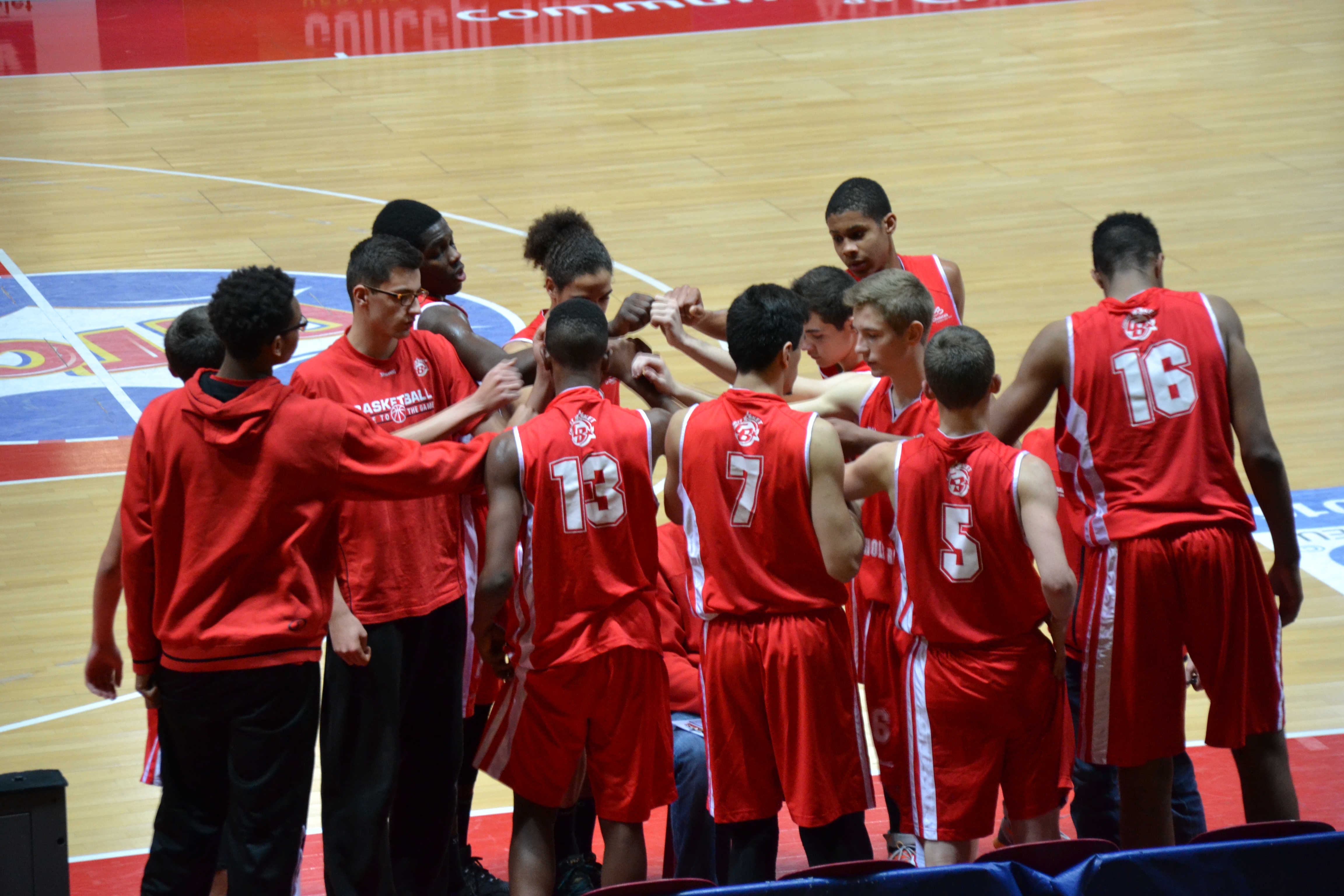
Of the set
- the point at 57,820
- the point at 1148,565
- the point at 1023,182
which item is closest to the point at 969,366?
the point at 1148,565

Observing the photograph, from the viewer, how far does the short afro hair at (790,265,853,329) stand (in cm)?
477

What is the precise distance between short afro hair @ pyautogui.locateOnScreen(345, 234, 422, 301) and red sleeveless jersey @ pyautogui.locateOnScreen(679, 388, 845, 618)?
867 millimetres

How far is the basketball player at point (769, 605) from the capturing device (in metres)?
3.96

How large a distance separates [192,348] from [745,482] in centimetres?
160

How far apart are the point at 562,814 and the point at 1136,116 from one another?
36.1ft

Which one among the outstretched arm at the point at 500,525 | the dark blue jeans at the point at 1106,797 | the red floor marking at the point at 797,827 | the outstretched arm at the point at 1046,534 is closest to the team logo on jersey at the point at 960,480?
the outstretched arm at the point at 1046,534

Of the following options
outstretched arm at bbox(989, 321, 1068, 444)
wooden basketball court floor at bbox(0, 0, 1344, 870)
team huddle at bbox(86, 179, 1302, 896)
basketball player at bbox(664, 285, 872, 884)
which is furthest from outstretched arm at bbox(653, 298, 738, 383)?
wooden basketball court floor at bbox(0, 0, 1344, 870)

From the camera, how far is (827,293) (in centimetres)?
478

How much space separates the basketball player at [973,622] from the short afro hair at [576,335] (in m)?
0.81

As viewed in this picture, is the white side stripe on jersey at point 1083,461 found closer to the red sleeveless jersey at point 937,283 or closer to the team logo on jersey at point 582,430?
the red sleeveless jersey at point 937,283

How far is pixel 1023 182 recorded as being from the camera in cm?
1248

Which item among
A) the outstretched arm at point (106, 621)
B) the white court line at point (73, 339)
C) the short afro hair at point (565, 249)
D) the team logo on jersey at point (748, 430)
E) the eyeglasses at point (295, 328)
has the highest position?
the short afro hair at point (565, 249)

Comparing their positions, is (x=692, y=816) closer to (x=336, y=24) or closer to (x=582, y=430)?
(x=582, y=430)

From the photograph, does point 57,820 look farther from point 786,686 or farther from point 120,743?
point 120,743
